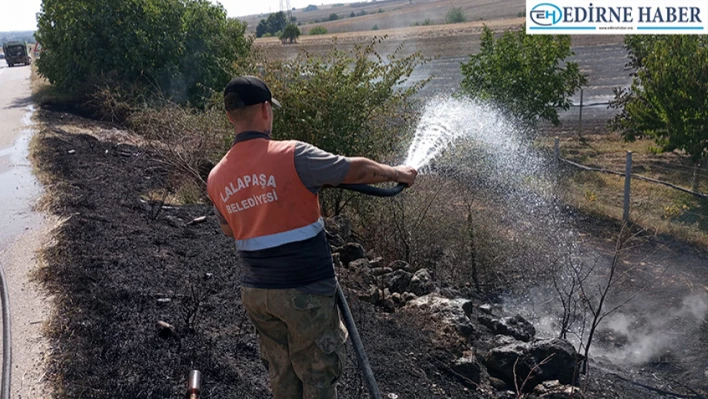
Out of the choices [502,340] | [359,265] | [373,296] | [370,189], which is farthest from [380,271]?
[370,189]

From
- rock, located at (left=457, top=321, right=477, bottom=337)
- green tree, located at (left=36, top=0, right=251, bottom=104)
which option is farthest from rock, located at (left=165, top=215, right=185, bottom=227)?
green tree, located at (left=36, top=0, right=251, bottom=104)

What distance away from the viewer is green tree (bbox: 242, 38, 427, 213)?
8734 millimetres

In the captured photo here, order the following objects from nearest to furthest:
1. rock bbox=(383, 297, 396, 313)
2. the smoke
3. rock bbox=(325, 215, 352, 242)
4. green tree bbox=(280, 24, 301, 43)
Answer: rock bbox=(383, 297, 396, 313) < the smoke < rock bbox=(325, 215, 352, 242) < green tree bbox=(280, 24, 301, 43)

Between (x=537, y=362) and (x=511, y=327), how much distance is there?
3.84 ft

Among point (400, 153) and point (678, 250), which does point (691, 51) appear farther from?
point (400, 153)

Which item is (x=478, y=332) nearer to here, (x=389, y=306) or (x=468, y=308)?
(x=468, y=308)

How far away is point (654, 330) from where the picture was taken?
25.8ft

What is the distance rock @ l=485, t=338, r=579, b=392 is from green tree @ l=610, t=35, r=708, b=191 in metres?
9.98

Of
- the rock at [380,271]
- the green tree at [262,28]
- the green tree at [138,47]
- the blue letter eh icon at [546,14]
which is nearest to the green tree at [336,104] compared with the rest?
the rock at [380,271]

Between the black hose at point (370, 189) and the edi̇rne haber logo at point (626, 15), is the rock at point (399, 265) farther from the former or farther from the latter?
the edi̇rne haber logo at point (626, 15)

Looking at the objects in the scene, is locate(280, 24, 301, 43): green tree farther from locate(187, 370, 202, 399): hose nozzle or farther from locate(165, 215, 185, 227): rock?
locate(187, 370, 202, 399): hose nozzle

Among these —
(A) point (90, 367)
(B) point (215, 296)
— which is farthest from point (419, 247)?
(A) point (90, 367)

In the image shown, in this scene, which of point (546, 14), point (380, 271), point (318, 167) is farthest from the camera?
point (546, 14)

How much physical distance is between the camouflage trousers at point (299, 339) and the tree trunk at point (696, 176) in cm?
1293
